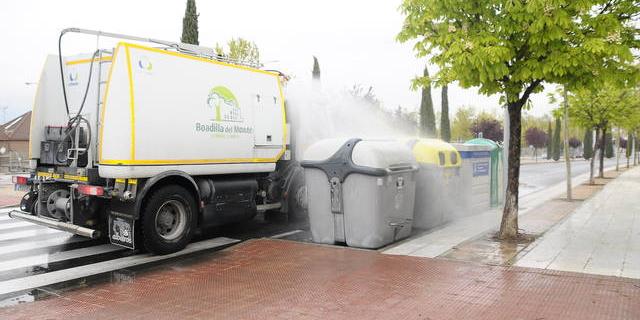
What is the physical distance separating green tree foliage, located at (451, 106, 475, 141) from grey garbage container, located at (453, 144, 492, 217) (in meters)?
48.2

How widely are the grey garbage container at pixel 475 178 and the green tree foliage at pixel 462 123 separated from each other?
1899 inches

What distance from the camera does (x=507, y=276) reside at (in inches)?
230

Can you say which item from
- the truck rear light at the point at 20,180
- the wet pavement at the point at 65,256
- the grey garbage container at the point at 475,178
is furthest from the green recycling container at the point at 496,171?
the truck rear light at the point at 20,180

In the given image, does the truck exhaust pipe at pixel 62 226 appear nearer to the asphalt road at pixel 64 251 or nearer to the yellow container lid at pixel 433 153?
the asphalt road at pixel 64 251

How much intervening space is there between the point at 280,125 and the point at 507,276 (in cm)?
469

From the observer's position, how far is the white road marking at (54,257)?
668cm

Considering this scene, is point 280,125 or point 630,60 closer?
point 630,60

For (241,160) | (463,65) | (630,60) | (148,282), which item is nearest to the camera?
(148,282)

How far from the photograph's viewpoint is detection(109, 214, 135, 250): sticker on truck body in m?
6.70

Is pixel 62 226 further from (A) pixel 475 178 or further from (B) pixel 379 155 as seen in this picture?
(A) pixel 475 178

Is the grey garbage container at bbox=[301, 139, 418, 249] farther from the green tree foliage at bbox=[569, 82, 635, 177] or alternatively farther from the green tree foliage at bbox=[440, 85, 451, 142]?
the green tree foliage at bbox=[440, 85, 451, 142]

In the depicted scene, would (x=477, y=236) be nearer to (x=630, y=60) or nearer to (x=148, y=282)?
(x=630, y=60)

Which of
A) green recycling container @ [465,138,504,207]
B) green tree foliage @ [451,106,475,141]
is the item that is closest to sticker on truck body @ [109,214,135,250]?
green recycling container @ [465,138,504,207]

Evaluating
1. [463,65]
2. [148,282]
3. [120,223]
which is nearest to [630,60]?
[463,65]
